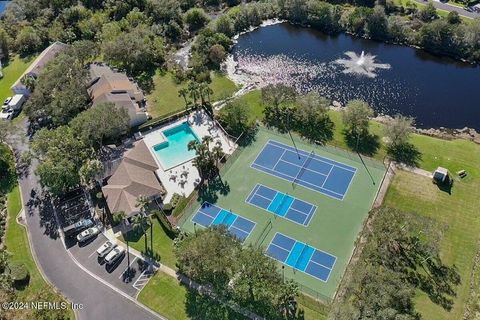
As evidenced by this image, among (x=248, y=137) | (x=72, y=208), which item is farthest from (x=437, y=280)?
(x=72, y=208)

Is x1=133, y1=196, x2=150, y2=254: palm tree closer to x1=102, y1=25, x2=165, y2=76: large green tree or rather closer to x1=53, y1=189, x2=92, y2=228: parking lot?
x1=53, y1=189, x2=92, y2=228: parking lot

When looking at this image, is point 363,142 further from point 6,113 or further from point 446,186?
point 6,113

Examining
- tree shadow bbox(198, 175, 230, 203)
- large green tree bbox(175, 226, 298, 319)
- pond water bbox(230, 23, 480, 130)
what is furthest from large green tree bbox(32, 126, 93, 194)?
pond water bbox(230, 23, 480, 130)

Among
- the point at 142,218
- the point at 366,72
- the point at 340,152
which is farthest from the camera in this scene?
the point at 366,72

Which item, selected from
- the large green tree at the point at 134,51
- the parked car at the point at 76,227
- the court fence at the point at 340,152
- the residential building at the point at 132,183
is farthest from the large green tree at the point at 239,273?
the large green tree at the point at 134,51

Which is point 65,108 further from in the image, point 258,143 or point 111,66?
point 258,143

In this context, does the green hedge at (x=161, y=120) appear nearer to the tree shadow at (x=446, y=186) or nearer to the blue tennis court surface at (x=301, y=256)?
the blue tennis court surface at (x=301, y=256)
